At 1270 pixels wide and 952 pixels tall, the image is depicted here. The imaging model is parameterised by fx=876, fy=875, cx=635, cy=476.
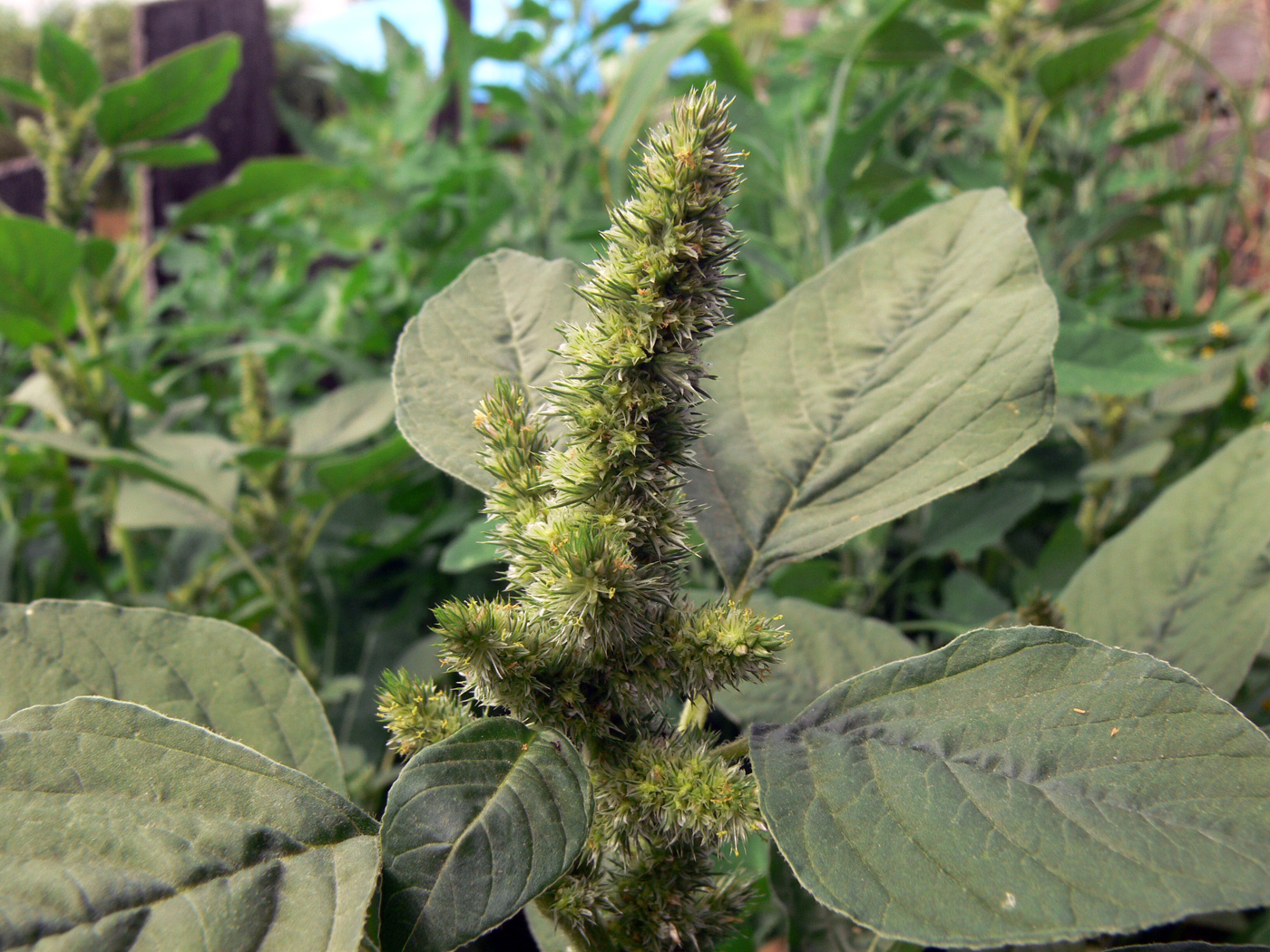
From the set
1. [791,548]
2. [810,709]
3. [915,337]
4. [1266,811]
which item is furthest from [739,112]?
[1266,811]

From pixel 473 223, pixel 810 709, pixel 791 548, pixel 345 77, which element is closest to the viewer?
pixel 810 709

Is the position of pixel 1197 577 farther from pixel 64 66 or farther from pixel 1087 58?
pixel 64 66

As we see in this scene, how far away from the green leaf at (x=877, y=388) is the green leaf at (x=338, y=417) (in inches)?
29.3

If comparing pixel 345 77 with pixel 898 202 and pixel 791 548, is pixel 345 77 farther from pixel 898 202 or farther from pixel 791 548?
pixel 791 548

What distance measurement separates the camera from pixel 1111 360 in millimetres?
1122

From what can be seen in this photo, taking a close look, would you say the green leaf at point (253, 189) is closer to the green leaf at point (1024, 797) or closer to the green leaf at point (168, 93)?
the green leaf at point (168, 93)

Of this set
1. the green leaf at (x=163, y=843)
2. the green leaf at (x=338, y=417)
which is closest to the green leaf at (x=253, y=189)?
the green leaf at (x=338, y=417)

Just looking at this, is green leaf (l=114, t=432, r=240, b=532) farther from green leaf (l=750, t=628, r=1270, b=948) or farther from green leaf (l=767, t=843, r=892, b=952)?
green leaf (l=750, t=628, r=1270, b=948)

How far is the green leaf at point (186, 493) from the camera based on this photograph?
118cm

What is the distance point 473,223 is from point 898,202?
971mm

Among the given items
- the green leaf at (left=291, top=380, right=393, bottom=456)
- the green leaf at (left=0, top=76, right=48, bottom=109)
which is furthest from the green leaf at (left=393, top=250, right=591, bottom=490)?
the green leaf at (left=0, top=76, right=48, bottom=109)

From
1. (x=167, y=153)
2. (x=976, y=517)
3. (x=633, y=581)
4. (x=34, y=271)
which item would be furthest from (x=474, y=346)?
(x=167, y=153)

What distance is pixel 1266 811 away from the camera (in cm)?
38

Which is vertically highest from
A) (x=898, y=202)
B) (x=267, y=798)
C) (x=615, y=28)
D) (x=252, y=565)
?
(x=615, y=28)
